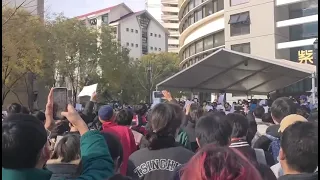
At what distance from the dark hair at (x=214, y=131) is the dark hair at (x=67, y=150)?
909mm

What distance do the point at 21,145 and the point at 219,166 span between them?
95 cm

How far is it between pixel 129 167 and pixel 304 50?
110ft

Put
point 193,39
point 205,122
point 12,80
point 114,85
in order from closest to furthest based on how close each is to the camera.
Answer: point 205,122 → point 12,80 → point 114,85 → point 193,39

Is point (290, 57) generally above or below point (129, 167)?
above

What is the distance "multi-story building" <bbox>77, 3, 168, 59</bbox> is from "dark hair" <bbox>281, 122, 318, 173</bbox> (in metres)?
83.3

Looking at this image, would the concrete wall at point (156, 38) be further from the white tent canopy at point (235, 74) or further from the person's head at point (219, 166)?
the person's head at point (219, 166)

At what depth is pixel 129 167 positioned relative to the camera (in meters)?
3.52

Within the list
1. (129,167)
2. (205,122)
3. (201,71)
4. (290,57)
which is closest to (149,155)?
(129,167)

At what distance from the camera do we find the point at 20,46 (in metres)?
28.0

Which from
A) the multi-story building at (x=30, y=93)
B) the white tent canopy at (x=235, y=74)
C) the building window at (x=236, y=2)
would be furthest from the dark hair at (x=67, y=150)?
the multi-story building at (x=30, y=93)

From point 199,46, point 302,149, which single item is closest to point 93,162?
point 302,149

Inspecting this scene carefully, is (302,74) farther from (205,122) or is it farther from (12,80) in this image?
(12,80)

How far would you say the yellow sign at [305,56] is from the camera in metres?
33.8

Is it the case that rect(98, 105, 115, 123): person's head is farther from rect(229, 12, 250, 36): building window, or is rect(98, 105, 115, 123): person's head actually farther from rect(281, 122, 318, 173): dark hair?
rect(229, 12, 250, 36): building window
